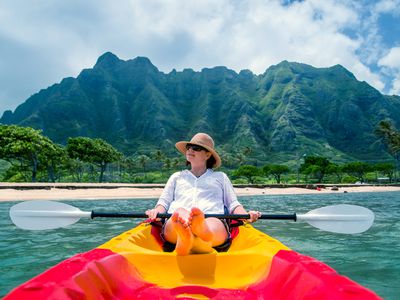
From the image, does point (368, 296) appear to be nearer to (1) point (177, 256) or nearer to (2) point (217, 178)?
(1) point (177, 256)

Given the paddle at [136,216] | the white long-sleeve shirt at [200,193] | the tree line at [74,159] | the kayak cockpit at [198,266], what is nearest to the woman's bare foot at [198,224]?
the kayak cockpit at [198,266]

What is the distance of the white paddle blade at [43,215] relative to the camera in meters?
4.24

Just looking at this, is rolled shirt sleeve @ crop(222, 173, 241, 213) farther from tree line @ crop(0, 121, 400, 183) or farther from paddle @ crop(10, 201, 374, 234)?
tree line @ crop(0, 121, 400, 183)

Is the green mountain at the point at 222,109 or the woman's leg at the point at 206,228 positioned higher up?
the green mountain at the point at 222,109

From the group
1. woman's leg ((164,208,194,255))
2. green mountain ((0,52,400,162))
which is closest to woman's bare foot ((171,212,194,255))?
woman's leg ((164,208,194,255))

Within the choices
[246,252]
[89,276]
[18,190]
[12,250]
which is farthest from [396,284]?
[18,190]

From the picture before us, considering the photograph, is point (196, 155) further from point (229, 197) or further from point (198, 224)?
point (198, 224)

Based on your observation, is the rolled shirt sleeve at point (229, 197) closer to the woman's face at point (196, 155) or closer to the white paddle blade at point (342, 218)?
the woman's face at point (196, 155)

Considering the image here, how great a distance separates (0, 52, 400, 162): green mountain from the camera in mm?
136250

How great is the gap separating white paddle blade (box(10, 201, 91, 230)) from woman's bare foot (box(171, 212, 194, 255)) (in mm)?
1695

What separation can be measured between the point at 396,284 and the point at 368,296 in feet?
11.7

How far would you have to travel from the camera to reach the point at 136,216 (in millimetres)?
4051

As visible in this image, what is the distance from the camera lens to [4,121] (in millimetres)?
180250

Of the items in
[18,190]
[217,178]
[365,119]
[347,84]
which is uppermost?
[347,84]
